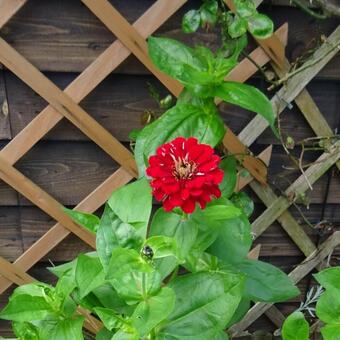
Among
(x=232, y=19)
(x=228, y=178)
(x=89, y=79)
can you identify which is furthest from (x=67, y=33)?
(x=228, y=178)

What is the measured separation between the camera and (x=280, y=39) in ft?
3.38

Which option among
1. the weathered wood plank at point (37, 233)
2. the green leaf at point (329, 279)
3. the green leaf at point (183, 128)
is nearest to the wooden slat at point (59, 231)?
the weathered wood plank at point (37, 233)


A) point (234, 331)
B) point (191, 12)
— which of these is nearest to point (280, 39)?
Answer: point (191, 12)

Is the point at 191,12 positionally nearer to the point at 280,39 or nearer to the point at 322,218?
the point at 280,39

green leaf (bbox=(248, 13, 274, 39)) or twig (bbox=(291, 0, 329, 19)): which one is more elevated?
green leaf (bbox=(248, 13, 274, 39))

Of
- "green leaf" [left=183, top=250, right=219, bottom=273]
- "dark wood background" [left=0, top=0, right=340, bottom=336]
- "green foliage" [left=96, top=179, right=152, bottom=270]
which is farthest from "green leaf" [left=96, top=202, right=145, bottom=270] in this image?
"dark wood background" [left=0, top=0, right=340, bottom=336]

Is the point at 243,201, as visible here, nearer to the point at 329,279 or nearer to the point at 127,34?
the point at 329,279

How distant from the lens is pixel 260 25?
845 millimetres

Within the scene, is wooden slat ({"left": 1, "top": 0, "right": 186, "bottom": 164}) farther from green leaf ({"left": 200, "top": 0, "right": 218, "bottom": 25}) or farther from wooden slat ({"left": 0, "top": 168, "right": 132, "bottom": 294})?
wooden slat ({"left": 0, "top": 168, "right": 132, "bottom": 294})

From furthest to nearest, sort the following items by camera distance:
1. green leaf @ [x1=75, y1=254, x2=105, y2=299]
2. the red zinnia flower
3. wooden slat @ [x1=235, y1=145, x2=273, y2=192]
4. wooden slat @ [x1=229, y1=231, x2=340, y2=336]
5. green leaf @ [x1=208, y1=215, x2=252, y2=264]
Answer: wooden slat @ [x1=229, y1=231, x2=340, y2=336] → wooden slat @ [x1=235, y1=145, x2=273, y2=192] → green leaf @ [x1=208, y1=215, x2=252, y2=264] → green leaf @ [x1=75, y1=254, x2=105, y2=299] → the red zinnia flower

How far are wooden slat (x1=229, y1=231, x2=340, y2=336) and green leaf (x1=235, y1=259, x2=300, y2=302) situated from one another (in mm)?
475

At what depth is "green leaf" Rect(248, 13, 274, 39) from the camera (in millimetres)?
842

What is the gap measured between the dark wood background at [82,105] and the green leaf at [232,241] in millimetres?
357

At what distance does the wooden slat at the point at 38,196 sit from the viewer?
104 cm
